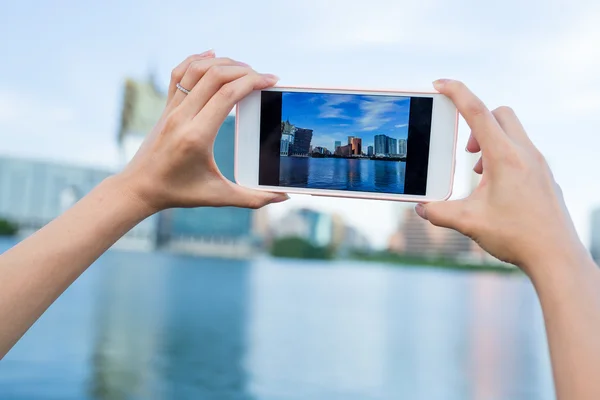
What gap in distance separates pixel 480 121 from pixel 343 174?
Result: 31cm

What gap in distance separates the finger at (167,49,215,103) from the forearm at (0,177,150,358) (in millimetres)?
154

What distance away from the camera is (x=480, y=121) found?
528 mm

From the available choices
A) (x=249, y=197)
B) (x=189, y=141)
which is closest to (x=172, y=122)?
(x=189, y=141)

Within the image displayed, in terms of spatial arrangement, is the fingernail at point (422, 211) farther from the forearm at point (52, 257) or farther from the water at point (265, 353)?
the water at point (265, 353)

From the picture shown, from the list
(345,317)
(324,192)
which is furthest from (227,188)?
(345,317)

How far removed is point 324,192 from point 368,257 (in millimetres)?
43745

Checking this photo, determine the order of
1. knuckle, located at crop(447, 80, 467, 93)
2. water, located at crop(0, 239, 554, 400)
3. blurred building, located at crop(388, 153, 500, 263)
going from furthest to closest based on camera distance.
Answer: blurred building, located at crop(388, 153, 500, 263)
water, located at crop(0, 239, 554, 400)
knuckle, located at crop(447, 80, 467, 93)

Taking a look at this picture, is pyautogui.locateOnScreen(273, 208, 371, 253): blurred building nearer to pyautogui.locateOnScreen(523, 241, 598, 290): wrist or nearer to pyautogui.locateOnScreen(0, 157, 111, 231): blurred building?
pyautogui.locateOnScreen(0, 157, 111, 231): blurred building

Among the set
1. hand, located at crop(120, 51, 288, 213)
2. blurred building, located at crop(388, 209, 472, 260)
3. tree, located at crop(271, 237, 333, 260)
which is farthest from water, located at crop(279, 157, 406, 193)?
tree, located at crop(271, 237, 333, 260)

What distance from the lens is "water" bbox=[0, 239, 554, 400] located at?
5996 mm

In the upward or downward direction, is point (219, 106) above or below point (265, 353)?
above

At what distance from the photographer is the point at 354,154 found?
0.84 meters

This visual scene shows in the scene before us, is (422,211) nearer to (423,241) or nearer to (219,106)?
(219,106)

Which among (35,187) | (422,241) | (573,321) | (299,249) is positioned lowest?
(299,249)
